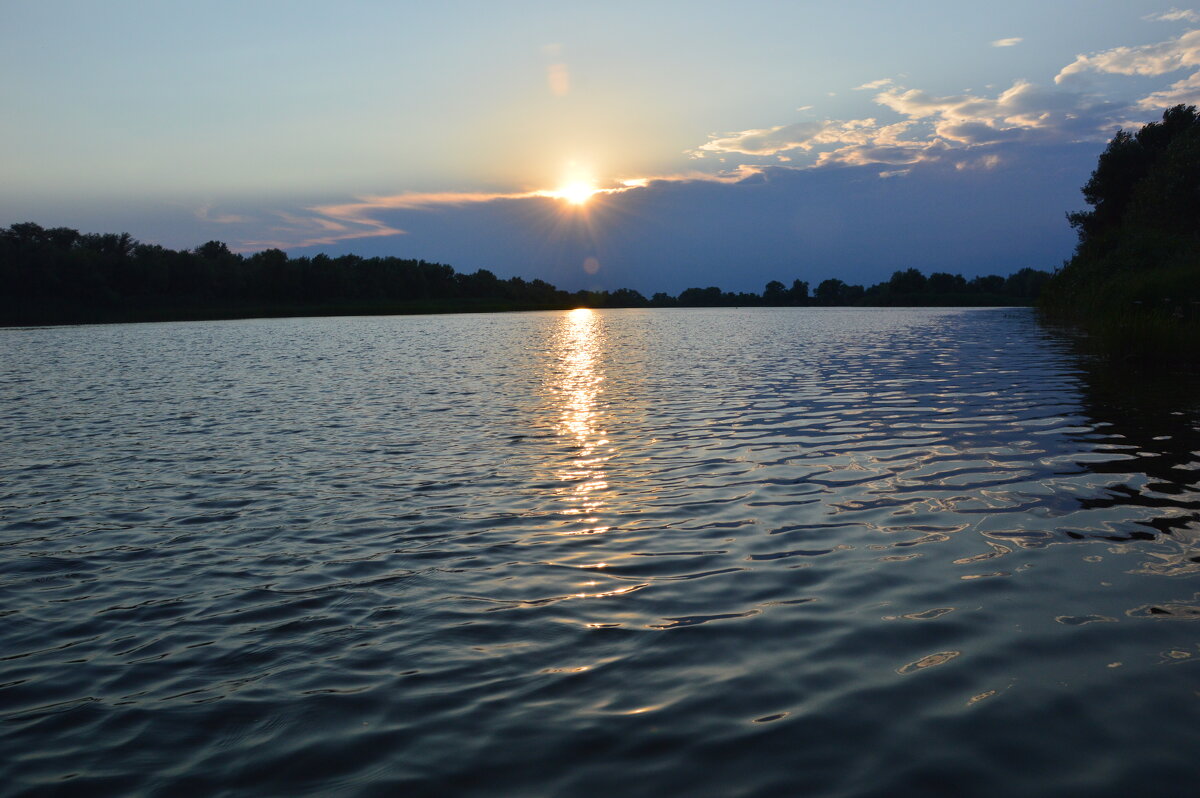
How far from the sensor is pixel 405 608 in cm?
845

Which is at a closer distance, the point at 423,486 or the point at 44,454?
the point at 423,486

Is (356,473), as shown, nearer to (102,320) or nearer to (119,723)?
(119,723)

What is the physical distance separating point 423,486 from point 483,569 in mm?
4732

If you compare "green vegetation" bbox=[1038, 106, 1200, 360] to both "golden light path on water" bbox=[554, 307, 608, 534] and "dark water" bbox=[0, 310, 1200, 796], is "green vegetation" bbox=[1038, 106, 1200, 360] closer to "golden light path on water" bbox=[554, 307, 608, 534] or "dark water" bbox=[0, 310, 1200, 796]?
"dark water" bbox=[0, 310, 1200, 796]

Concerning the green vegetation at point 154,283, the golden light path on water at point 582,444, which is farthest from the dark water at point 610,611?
the green vegetation at point 154,283

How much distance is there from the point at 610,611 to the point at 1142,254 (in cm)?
5587

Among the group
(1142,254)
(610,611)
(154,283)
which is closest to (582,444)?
(610,611)

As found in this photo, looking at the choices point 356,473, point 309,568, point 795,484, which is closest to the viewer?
point 309,568

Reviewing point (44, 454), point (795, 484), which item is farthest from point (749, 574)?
point (44, 454)

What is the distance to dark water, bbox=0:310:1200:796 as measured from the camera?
18.1ft

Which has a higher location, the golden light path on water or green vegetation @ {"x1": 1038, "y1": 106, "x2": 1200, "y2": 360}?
green vegetation @ {"x1": 1038, "y1": 106, "x2": 1200, "y2": 360}

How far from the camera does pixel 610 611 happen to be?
8227 millimetres

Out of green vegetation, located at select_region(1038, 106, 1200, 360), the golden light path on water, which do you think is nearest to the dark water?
the golden light path on water

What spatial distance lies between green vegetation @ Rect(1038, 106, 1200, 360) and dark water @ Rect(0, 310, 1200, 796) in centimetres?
1291
